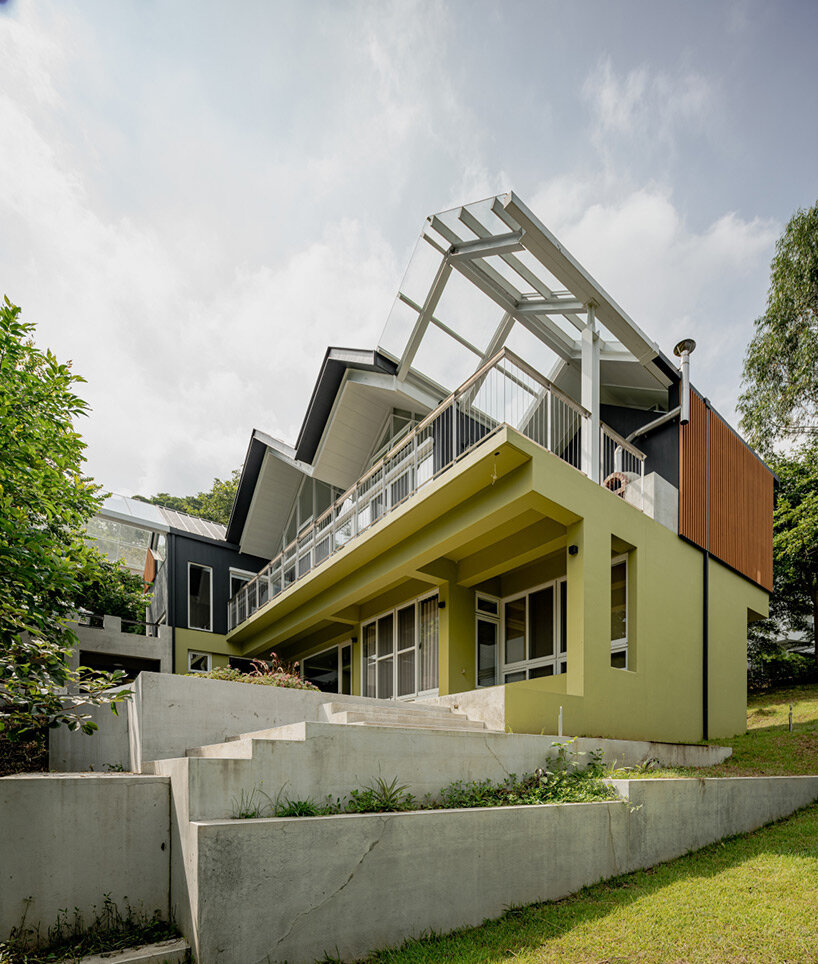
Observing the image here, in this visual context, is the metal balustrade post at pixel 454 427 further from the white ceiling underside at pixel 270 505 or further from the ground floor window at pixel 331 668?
the white ceiling underside at pixel 270 505

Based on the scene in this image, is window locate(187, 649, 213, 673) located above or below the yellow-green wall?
below

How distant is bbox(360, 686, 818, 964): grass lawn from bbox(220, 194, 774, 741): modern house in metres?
2.51

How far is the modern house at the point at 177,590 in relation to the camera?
1786 cm

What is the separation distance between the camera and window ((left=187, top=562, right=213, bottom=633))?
19.2m

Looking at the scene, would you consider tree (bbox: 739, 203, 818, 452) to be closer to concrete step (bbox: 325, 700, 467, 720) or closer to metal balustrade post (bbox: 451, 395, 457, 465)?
metal balustrade post (bbox: 451, 395, 457, 465)

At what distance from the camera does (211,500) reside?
39.6 m

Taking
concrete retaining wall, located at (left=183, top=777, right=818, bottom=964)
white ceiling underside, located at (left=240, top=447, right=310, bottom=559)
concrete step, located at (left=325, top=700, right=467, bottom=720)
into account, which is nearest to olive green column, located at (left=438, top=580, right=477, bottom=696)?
concrete step, located at (left=325, top=700, right=467, bottom=720)

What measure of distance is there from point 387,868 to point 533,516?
5949mm

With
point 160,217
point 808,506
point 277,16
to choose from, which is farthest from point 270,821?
point 808,506

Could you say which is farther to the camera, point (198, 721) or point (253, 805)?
point (198, 721)

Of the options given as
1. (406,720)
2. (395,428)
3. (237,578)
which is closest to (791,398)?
(395,428)

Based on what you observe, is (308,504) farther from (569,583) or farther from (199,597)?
(569,583)

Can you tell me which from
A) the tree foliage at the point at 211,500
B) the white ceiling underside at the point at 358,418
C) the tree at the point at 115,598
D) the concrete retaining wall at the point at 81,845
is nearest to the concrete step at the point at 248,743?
the concrete retaining wall at the point at 81,845

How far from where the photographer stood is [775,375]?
20.3m
